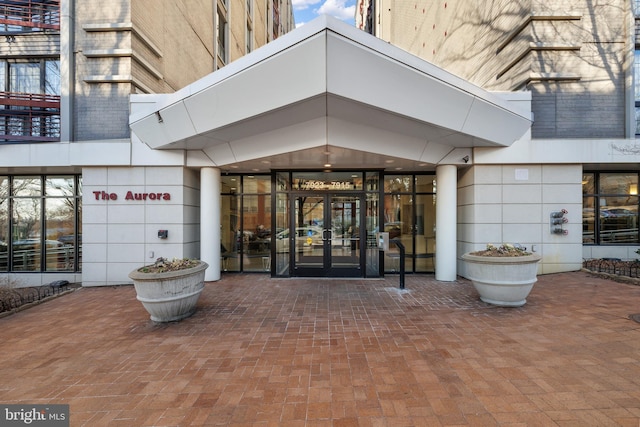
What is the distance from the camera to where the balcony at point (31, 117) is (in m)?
8.23

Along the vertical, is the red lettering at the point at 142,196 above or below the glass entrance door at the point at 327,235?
above

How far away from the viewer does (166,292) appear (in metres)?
5.00

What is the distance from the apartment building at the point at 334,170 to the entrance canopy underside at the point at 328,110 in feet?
0.22

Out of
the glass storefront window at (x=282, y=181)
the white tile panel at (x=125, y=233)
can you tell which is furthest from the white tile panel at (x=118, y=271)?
the glass storefront window at (x=282, y=181)

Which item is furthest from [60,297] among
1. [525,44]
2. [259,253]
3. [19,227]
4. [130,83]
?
[525,44]

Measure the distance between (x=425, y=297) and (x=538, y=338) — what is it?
7.80 ft

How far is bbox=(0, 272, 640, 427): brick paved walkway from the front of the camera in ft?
9.29

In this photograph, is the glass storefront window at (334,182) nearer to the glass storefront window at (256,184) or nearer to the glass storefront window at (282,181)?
the glass storefront window at (282,181)

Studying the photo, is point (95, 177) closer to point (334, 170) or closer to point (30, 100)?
point (30, 100)

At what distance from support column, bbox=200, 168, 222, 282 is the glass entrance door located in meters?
2.24

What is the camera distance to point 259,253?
31.3 ft

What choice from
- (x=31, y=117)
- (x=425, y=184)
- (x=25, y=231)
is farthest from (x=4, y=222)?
(x=425, y=184)

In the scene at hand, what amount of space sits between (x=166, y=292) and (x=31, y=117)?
25.9 feet

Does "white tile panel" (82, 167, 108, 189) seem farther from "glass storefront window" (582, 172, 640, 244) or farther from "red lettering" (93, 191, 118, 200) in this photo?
"glass storefront window" (582, 172, 640, 244)
